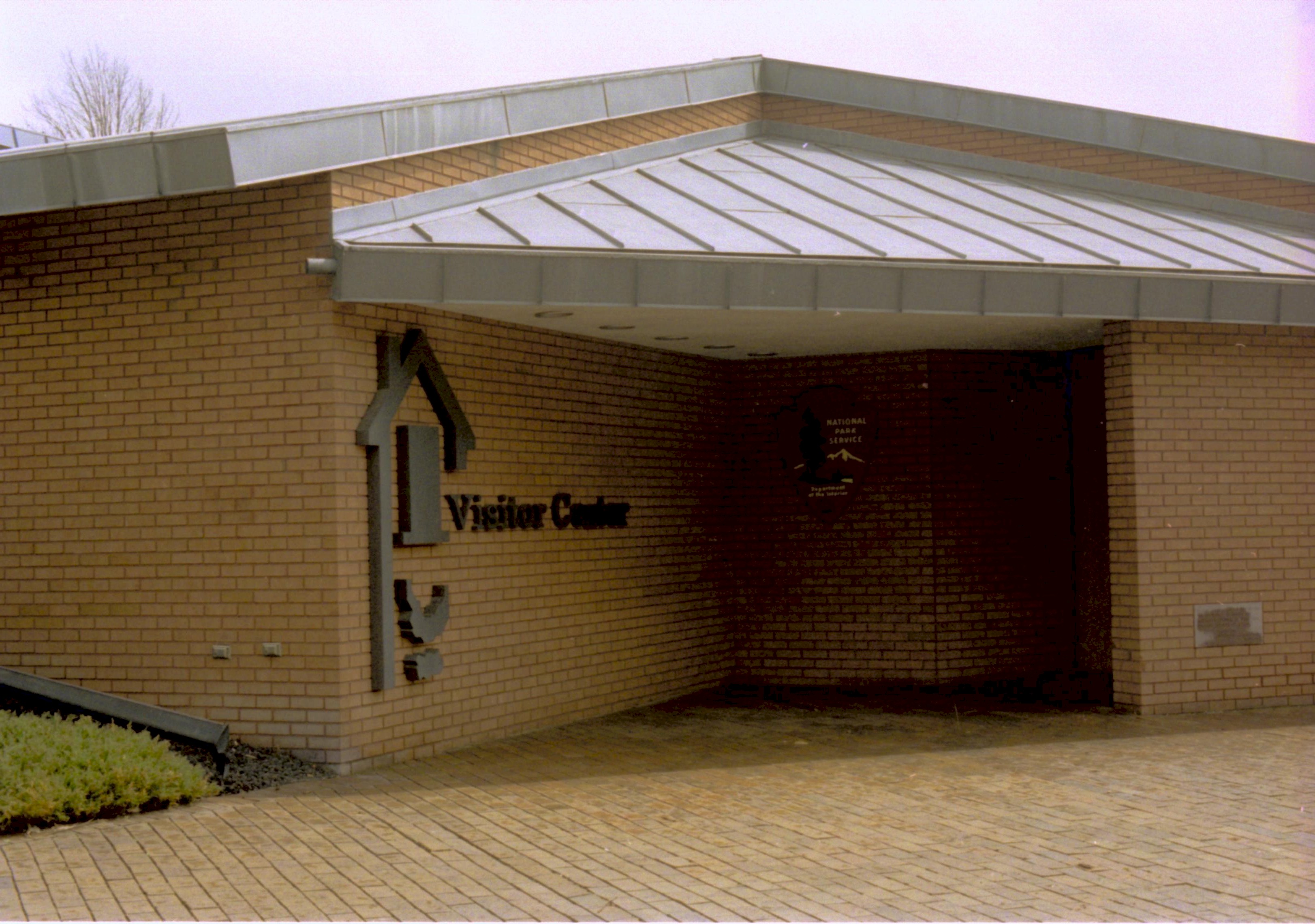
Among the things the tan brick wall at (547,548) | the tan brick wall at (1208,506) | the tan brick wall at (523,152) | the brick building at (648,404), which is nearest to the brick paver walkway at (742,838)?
the tan brick wall at (547,548)

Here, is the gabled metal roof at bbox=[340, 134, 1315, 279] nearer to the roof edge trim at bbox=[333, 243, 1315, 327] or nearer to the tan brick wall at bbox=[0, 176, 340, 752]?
the roof edge trim at bbox=[333, 243, 1315, 327]

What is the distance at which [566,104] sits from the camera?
1111cm

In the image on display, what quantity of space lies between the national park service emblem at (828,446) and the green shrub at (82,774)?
21.9ft

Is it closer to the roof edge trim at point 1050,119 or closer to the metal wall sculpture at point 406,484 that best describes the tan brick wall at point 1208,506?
the roof edge trim at point 1050,119

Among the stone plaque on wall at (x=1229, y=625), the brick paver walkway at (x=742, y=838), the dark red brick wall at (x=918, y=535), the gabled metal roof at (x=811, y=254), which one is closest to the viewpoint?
the brick paver walkway at (x=742, y=838)

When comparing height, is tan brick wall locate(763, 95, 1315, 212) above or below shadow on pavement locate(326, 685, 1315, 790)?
above

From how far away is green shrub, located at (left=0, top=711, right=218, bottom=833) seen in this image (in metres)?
6.83

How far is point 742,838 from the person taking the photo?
6840 mm

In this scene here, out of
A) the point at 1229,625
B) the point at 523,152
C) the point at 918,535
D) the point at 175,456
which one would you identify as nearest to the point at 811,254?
the point at 523,152

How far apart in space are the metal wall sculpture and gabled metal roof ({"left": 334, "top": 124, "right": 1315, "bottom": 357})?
561 millimetres

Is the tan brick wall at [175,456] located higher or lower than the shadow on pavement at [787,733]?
higher

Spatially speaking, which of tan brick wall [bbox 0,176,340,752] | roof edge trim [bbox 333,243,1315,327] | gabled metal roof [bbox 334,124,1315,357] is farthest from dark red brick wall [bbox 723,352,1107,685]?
tan brick wall [bbox 0,176,340,752]

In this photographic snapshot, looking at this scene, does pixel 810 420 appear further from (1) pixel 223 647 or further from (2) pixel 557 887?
(2) pixel 557 887

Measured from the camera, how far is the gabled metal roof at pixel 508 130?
797cm
